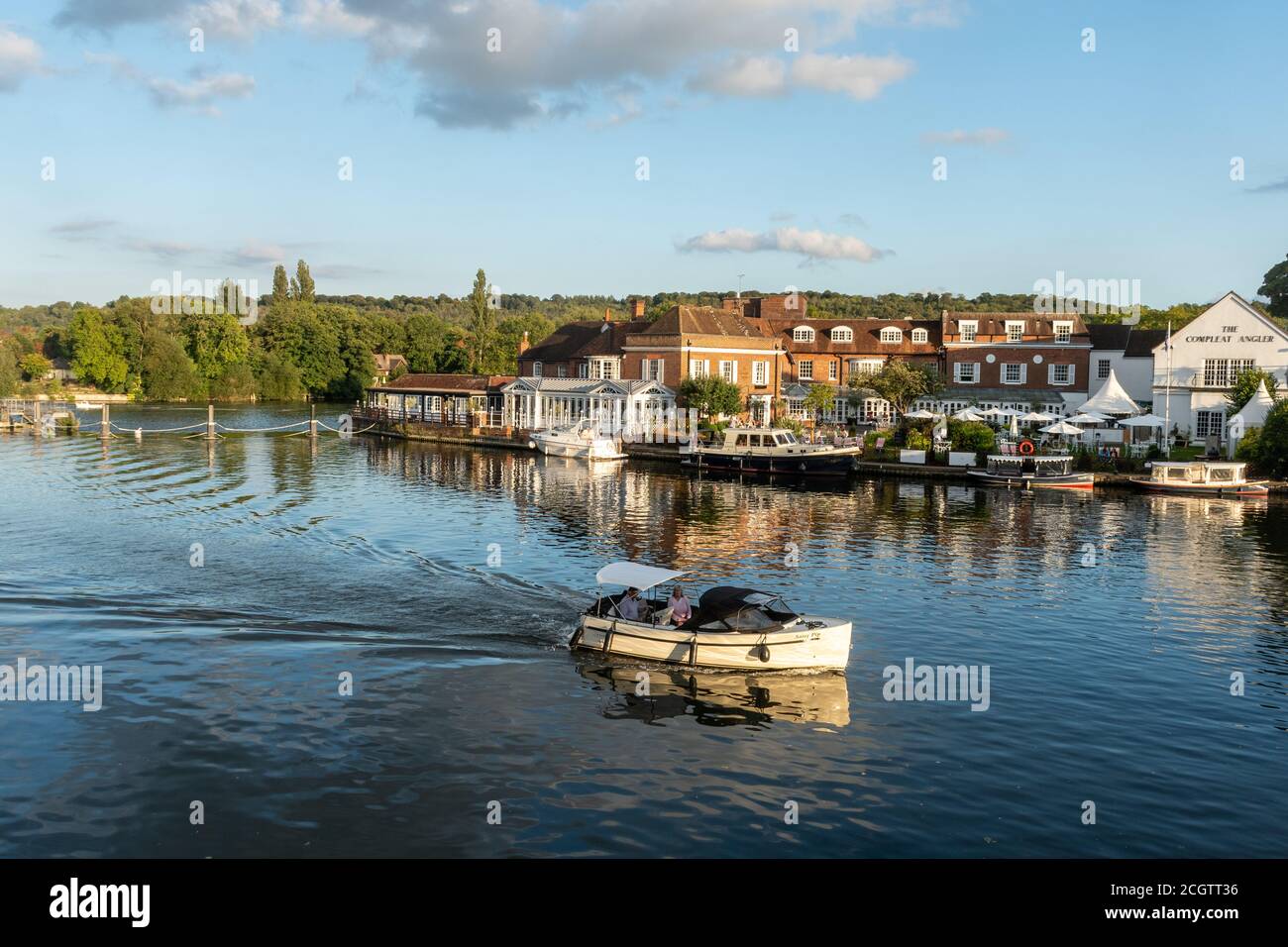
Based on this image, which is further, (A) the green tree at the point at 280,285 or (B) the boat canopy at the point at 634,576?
(A) the green tree at the point at 280,285

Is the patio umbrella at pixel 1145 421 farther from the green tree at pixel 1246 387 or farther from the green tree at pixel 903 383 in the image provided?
the green tree at pixel 903 383

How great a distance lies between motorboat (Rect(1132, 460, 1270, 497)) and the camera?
187 feet

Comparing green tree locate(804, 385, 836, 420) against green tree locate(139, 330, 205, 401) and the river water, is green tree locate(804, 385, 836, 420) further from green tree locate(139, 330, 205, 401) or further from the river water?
green tree locate(139, 330, 205, 401)

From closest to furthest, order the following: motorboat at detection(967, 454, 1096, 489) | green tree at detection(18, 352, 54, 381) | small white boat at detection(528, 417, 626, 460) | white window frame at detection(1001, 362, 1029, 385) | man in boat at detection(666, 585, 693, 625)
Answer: man in boat at detection(666, 585, 693, 625), motorboat at detection(967, 454, 1096, 489), small white boat at detection(528, 417, 626, 460), white window frame at detection(1001, 362, 1029, 385), green tree at detection(18, 352, 54, 381)

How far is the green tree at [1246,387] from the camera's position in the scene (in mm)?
64706

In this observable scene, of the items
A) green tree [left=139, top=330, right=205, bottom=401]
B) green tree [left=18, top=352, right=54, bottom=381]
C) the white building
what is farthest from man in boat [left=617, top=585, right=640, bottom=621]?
green tree [left=18, top=352, right=54, bottom=381]

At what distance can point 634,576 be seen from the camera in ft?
86.8

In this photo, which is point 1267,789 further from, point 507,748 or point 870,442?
point 870,442

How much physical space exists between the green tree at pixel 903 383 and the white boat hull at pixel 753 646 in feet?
177

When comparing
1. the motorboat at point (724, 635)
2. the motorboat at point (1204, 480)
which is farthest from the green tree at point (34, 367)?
the motorboat at point (724, 635)

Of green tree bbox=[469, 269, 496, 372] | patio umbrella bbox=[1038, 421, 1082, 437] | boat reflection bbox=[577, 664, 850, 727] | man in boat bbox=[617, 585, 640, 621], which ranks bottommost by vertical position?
boat reflection bbox=[577, 664, 850, 727]

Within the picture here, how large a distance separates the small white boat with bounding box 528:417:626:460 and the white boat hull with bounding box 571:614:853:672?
168 ft

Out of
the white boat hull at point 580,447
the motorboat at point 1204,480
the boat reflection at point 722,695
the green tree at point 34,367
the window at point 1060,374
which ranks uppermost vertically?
the green tree at point 34,367
